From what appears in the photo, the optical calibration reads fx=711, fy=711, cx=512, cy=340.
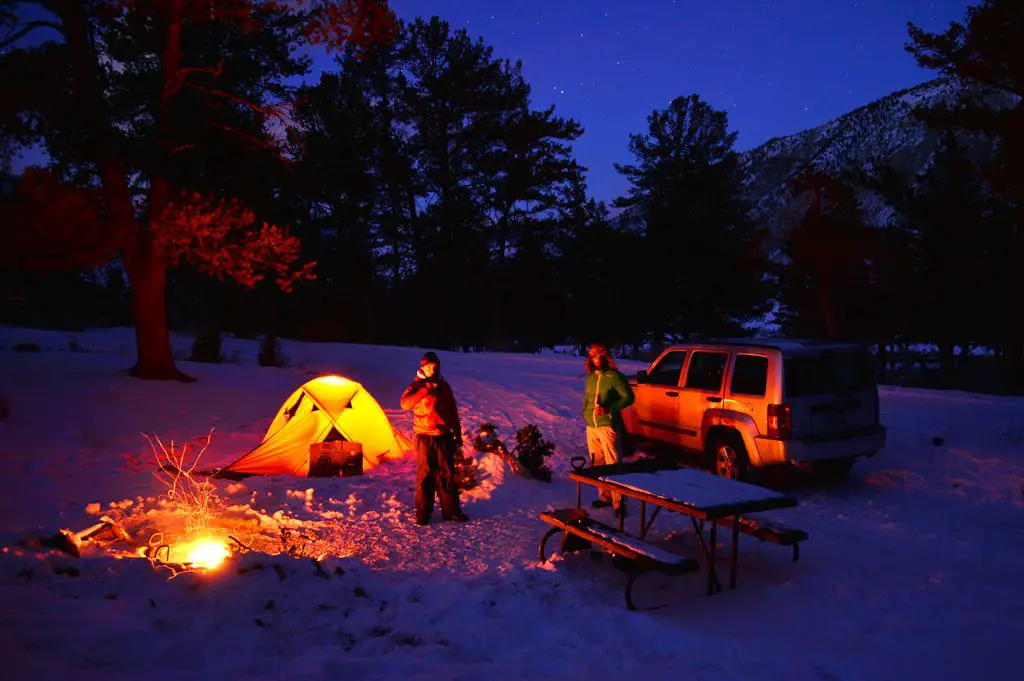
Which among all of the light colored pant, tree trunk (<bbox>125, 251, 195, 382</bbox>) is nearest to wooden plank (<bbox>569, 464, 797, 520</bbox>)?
the light colored pant

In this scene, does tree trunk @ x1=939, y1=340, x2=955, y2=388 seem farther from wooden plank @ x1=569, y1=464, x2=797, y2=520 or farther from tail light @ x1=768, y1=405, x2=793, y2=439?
wooden plank @ x1=569, y1=464, x2=797, y2=520

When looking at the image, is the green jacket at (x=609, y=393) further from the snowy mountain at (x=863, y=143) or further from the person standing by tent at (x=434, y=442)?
the snowy mountain at (x=863, y=143)

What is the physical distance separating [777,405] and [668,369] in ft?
7.73

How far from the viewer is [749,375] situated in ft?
30.4

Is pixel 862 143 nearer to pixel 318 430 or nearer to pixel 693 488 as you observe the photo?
pixel 318 430

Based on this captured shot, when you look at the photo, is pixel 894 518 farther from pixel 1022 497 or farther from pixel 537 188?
pixel 537 188

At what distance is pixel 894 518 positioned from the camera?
26.8 ft

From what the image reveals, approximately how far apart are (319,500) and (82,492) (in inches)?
109

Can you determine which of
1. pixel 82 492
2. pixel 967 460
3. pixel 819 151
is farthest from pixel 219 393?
pixel 819 151

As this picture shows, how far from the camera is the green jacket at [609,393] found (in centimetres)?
848

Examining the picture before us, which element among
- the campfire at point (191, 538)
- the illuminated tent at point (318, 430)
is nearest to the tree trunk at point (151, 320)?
the illuminated tent at point (318, 430)

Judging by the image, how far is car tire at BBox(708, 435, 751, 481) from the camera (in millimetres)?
9172

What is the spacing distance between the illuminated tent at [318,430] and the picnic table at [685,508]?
439cm

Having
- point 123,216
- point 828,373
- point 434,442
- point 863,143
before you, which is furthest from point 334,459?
point 863,143
